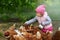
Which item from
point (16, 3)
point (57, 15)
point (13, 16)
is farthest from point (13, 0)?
point (57, 15)

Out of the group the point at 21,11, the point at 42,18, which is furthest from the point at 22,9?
the point at 42,18

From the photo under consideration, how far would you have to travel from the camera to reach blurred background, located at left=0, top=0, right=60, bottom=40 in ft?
7.40

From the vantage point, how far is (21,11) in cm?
241

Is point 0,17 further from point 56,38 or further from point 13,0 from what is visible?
point 56,38

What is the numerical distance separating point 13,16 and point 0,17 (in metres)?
0.15

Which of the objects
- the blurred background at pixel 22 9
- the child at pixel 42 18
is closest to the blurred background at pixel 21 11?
the blurred background at pixel 22 9

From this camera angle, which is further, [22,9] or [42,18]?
[22,9]

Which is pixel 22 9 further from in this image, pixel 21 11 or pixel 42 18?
pixel 42 18

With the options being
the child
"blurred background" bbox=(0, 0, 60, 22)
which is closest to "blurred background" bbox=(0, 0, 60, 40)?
"blurred background" bbox=(0, 0, 60, 22)

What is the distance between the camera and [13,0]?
7.28 feet

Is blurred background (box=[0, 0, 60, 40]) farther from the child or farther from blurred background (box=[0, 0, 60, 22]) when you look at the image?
the child

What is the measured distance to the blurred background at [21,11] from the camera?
7.40ft

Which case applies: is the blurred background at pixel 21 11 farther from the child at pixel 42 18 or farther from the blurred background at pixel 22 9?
the child at pixel 42 18

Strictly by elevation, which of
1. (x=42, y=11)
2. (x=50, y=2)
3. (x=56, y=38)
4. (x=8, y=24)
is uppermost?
(x=50, y=2)
